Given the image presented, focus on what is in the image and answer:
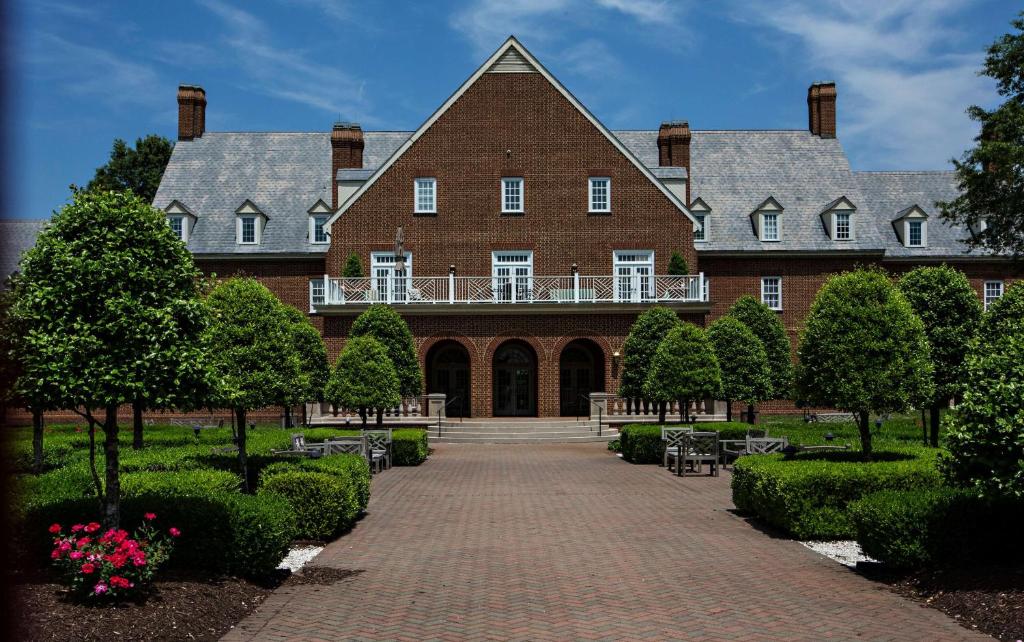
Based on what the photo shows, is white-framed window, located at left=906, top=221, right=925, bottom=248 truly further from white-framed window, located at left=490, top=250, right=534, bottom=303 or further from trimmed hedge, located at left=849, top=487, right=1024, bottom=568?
trimmed hedge, located at left=849, top=487, right=1024, bottom=568

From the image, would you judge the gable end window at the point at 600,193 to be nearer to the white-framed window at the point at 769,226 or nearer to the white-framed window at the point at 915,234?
A: the white-framed window at the point at 769,226

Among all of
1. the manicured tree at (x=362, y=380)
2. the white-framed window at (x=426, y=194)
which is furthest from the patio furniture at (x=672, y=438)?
the white-framed window at (x=426, y=194)

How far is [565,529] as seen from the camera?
14.0 metres

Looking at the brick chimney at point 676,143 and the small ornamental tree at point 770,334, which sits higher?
the brick chimney at point 676,143

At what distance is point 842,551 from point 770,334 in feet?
79.6

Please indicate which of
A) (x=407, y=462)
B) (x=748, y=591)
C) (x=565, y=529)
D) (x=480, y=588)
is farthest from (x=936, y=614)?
Answer: (x=407, y=462)

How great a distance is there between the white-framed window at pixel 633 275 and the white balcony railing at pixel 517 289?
0.04m

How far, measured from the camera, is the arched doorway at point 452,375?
132 ft

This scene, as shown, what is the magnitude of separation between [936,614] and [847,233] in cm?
3795

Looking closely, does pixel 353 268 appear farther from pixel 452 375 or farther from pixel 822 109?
pixel 822 109

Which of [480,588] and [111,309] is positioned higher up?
[111,309]

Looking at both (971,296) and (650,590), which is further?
(971,296)

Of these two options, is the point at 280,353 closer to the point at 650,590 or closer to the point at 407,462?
the point at 650,590

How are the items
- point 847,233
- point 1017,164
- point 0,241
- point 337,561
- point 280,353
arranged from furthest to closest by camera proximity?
point 847,233
point 1017,164
point 280,353
point 337,561
point 0,241
